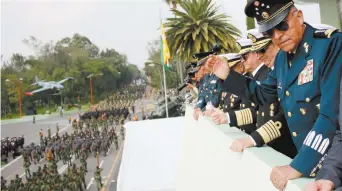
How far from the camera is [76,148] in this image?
859 inches

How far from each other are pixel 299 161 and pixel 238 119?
130 centimetres

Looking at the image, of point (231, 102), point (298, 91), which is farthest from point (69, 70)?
point (298, 91)

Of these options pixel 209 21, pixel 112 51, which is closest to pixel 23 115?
pixel 112 51

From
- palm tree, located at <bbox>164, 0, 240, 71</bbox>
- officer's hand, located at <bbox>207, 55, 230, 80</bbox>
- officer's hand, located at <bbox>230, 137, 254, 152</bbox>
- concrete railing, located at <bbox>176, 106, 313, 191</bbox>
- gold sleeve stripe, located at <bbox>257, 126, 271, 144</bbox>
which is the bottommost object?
concrete railing, located at <bbox>176, 106, 313, 191</bbox>

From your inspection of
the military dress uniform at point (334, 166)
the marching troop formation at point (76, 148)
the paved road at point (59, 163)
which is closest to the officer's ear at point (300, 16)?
the military dress uniform at point (334, 166)

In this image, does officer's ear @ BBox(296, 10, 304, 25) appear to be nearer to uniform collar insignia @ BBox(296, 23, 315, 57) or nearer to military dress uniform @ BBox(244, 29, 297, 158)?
uniform collar insignia @ BBox(296, 23, 315, 57)

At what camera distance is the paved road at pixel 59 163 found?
18.6 m

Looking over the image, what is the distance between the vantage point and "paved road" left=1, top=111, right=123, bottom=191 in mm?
18594

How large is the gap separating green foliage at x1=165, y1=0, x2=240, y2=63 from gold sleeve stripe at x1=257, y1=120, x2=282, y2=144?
14866 mm

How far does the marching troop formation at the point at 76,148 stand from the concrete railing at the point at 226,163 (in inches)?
499

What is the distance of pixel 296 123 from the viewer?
150 centimetres

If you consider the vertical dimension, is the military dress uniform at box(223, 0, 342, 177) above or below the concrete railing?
above

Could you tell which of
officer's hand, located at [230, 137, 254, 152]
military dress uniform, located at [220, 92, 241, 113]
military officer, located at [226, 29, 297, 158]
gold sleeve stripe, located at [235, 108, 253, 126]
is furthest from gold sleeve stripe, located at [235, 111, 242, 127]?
officer's hand, located at [230, 137, 254, 152]

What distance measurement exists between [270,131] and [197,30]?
15356mm
